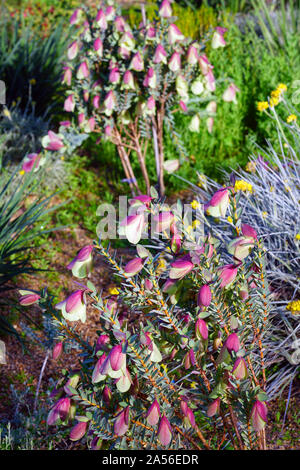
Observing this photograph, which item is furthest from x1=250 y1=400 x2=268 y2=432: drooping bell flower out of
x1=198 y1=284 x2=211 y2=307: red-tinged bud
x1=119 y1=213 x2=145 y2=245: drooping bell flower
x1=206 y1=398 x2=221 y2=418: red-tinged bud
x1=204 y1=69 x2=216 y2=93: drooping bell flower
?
x1=204 y1=69 x2=216 y2=93: drooping bell flower

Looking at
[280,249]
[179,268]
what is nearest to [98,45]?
[280,249]

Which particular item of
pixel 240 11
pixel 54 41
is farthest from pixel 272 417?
pixel 240 11

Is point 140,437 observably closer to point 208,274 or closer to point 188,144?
point 208,274

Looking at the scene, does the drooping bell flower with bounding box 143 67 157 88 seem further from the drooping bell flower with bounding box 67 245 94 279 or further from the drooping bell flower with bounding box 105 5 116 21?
the drooping bell flower with bounding box 67 245 94 279

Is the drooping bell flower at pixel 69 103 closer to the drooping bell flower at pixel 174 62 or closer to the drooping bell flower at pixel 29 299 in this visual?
the drooping bell flower at pixel 174 62

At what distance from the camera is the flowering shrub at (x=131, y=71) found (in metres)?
2.36

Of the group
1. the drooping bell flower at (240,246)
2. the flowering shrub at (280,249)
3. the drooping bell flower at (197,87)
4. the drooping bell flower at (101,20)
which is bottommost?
the flowering shrub at (280,249)

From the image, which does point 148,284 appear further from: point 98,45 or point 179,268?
point 98,45

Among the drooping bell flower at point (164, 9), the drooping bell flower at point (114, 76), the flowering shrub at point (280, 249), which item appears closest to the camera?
the flowering shrub at point (280, 249)

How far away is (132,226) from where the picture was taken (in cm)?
110

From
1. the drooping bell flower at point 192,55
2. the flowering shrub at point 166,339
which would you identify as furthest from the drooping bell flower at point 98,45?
the flowering shrub at point 166,339

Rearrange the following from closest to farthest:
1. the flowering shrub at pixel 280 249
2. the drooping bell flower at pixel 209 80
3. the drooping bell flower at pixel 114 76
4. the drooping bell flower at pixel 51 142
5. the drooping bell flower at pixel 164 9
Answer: the flowering shrub at pixel 280 249, the drooping bell flower at pixel 164 9, the drooping bell flower at pixel 114 76, the drooping bell flower at pixel 209 80, the drooping bell flower at pixel 51 142

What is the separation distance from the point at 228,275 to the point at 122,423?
1.43ft

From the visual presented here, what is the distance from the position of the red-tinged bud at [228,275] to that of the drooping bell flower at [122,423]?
1.28 ft
